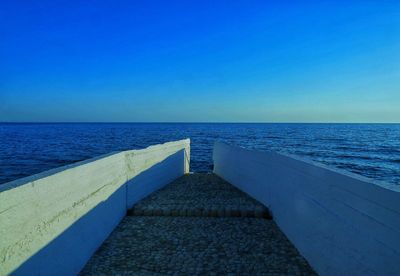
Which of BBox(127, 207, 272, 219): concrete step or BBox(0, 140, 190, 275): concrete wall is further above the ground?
BBox(0, 140, 190, 275): concrete wall

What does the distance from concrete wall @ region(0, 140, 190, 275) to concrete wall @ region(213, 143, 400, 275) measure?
10.0ft

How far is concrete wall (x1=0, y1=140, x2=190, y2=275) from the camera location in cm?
284

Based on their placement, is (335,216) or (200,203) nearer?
(335,216)

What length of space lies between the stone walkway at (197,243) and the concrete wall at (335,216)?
0.33 m

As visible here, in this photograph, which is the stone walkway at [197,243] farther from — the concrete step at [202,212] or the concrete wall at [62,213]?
the concrete wall at [62,213]

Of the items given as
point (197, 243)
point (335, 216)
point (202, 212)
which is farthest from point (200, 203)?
point (335, 216)

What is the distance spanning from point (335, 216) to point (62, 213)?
10.5 feet

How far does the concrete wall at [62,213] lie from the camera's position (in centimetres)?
284

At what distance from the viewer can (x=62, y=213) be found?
12.5 ft

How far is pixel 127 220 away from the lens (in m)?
6.45

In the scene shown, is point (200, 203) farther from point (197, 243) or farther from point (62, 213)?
point (62, 213)

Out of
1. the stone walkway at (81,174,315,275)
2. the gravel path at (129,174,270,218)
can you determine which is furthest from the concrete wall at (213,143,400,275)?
the gravel path at (129,174,270,218)

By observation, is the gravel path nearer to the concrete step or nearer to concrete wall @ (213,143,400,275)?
the concrete step

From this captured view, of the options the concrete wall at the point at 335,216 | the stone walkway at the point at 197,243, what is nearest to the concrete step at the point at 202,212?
the stone walkway at the point at 197,243
